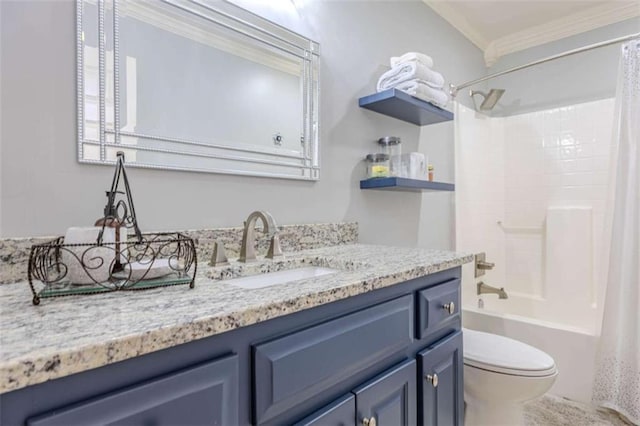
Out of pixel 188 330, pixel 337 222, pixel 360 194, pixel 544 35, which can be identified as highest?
pixel 544 35

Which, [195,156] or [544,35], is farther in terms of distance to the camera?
[544,35]

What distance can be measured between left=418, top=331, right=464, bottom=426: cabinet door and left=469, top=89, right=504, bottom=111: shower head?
6.30ft

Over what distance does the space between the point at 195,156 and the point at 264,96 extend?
1.26 ft

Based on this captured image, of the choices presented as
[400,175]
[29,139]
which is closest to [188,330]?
[29,139]

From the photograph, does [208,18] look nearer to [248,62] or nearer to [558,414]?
[248,62]

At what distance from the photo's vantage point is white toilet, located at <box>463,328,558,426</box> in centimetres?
136

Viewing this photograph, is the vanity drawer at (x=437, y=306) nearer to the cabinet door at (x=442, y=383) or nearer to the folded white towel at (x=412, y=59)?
the cabinet door at (x=442, y=383)

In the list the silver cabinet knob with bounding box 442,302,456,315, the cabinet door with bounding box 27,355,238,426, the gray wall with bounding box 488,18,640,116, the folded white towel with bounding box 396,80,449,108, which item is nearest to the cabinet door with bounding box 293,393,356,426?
the cabinet door with bounding box 27,355,238,426

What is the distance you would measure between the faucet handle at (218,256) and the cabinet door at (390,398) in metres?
0.52

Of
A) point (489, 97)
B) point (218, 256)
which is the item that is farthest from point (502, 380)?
point (489, 97)

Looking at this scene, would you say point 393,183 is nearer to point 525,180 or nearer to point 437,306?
point 437,306

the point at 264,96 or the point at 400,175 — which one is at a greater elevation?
the point at 264,96

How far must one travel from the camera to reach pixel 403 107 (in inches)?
67.8

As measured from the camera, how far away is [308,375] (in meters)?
0.69
